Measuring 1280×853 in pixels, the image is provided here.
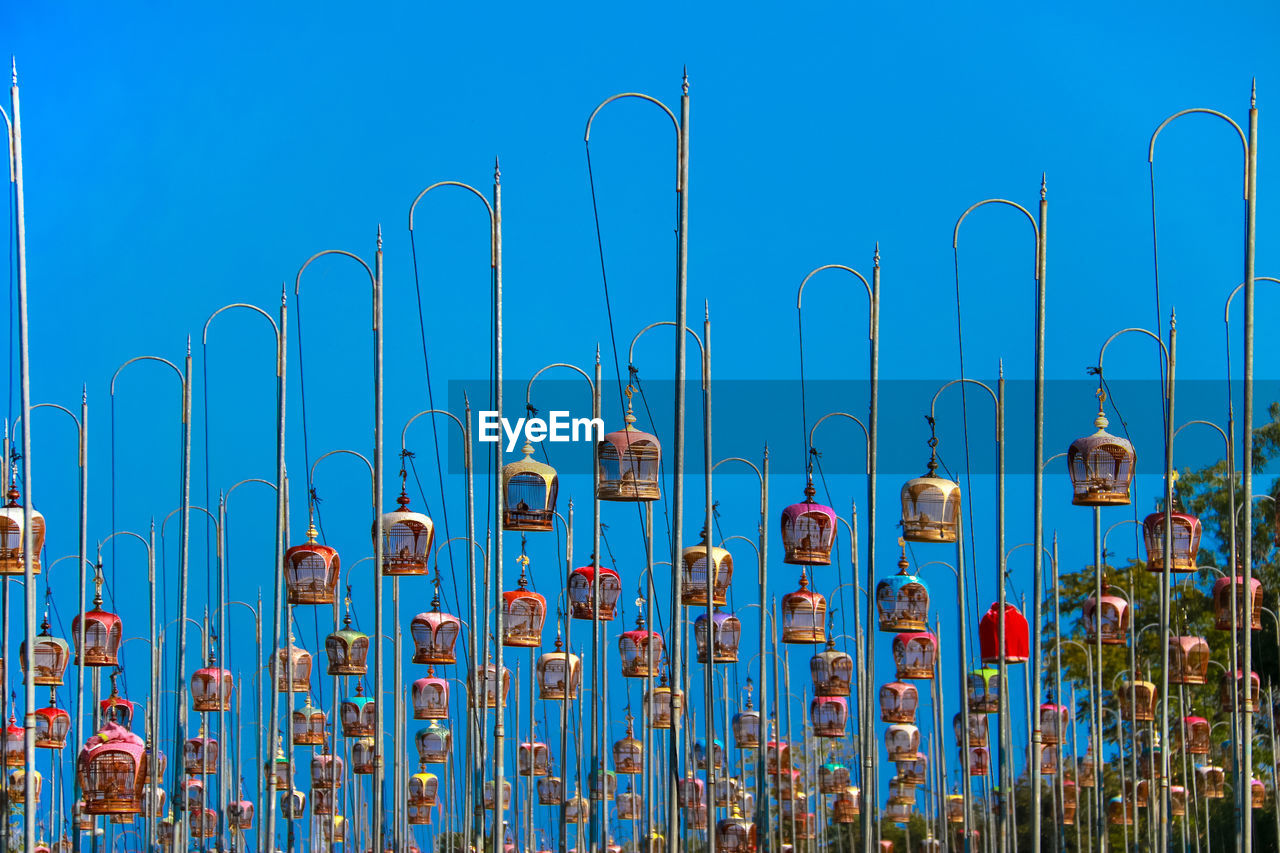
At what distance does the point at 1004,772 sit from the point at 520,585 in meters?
11.8

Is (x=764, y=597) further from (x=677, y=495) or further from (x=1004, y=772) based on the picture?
(x=677, y=495)

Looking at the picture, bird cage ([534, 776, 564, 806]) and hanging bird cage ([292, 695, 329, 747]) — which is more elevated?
hanging bird cage ([292, 695, 329, 747])

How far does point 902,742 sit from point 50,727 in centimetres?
1513

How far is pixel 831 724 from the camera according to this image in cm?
3156

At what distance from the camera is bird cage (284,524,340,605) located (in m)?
24.0

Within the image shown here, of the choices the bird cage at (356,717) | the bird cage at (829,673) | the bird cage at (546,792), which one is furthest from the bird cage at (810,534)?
the bird cage at (546,792)

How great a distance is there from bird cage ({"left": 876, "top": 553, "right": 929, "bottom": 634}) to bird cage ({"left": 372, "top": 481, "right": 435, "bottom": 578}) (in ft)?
22.0

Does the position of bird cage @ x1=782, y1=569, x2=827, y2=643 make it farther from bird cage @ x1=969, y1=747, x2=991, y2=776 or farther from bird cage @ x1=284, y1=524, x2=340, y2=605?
bird cage @ x1=284, y1=524, x2=340, y2=605

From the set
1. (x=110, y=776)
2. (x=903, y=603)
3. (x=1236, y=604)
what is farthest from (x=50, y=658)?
(x=1236, y=604)

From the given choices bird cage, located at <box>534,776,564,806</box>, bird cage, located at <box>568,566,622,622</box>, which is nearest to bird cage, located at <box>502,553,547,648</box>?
bird cage, located at <box>568,566,622,622</box>

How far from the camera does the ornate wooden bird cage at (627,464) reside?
19500 mm

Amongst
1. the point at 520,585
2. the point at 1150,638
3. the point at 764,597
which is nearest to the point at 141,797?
the point at 520,585

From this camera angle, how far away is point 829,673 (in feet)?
94.6

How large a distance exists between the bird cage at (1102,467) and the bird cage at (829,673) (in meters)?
7.71
